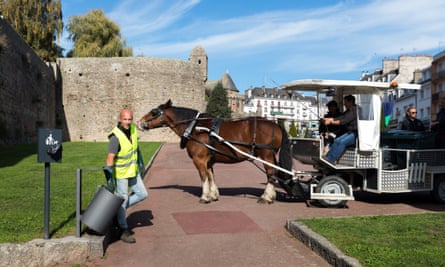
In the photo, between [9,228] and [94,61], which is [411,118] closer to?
[9,228]

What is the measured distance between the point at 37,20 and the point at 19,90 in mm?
17239

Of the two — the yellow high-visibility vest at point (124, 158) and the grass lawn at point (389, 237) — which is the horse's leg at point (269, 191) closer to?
the grass lawn at point (389, 237)

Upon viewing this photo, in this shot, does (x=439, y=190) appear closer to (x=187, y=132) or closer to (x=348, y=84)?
(x=348, y=84)

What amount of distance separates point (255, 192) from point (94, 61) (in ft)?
116

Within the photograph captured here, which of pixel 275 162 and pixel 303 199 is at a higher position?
pixel 275 162

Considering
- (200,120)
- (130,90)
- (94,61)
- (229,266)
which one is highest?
(94,61)

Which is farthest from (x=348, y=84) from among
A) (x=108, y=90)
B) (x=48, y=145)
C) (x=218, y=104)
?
(x=218, y=104)

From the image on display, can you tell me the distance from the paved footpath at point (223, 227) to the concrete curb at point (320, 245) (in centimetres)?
9

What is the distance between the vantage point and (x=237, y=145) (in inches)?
361

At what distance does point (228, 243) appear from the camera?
602 centimetres

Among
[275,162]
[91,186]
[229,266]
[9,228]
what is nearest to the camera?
[229,266]

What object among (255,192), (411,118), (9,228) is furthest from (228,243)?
(411,118)

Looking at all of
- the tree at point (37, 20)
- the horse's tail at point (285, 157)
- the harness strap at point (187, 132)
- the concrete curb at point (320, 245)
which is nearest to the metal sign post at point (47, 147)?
the concrete curb at point (320, 245)

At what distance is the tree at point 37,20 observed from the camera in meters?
39.8
